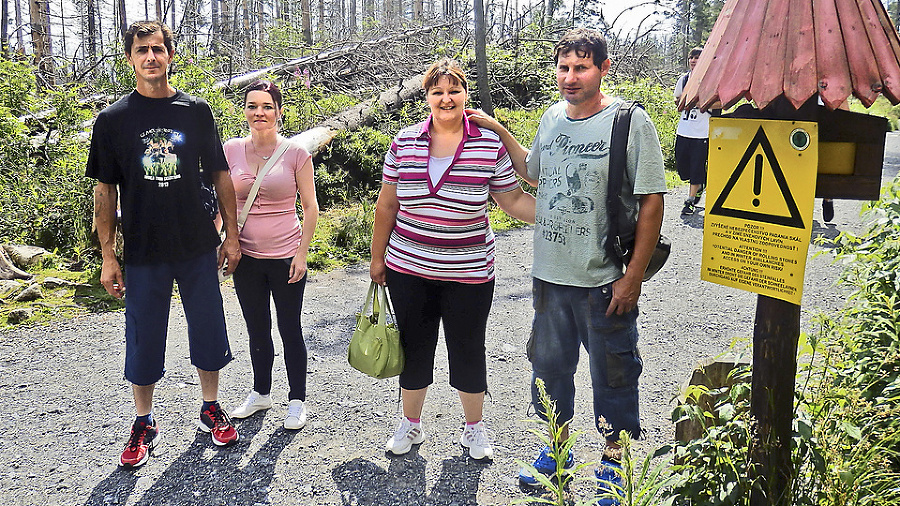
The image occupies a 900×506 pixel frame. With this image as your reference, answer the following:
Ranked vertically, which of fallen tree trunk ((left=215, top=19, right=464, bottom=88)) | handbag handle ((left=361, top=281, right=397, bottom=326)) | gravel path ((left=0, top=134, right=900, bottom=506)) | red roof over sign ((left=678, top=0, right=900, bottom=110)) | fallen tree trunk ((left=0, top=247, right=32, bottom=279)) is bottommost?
gravel path ((left=0, top=134, right=900, bottom=506))

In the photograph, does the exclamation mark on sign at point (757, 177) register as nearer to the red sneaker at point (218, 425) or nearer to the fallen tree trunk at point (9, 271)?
the red sneaker at point (218, 425)

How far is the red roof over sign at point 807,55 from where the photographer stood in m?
1.67

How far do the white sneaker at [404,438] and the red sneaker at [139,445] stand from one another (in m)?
1.15

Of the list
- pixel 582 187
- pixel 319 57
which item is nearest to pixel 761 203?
pixel 582 187

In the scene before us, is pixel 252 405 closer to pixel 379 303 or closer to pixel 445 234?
pixel 379 303

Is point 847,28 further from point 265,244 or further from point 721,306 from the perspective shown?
point 721,306

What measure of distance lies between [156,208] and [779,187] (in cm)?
258

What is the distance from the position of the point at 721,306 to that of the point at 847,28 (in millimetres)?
4102

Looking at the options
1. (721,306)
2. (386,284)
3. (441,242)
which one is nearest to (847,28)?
(441,242)

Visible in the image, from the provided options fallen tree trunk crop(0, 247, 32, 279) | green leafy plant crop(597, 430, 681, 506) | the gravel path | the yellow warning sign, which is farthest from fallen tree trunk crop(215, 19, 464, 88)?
green leafy plant crop(597, 430, 681, 506)

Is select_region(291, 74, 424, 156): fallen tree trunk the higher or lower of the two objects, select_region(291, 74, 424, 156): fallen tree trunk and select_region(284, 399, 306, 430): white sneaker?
the higher

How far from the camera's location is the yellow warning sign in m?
1.79

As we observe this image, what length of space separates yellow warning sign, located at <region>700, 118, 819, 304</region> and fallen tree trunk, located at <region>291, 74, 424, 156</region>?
648cm

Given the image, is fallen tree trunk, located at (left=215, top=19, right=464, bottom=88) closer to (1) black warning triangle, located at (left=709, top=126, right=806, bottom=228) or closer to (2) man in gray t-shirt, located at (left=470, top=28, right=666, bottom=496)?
(2) man in gray t-shirt, located at (left=470, top=28, right=666, bottom=496)
